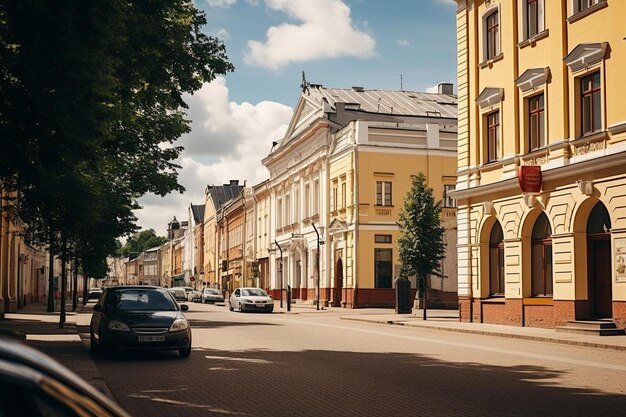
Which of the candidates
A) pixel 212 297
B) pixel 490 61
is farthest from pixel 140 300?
pixel 212 297

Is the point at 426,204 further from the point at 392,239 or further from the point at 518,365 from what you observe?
the point at 518,365

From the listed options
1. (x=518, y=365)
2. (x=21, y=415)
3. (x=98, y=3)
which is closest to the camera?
(x=21, y=415)

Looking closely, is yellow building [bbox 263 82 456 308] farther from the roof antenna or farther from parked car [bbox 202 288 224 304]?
parked car [bbox 202 288 224 304]

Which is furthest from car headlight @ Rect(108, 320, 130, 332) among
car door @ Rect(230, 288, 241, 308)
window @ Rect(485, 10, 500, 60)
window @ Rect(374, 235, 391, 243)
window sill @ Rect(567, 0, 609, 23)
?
window @ Rect(374, 235, 391, 243)

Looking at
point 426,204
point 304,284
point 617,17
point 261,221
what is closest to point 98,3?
point 617,17

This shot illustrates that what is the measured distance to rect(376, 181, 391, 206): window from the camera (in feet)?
168

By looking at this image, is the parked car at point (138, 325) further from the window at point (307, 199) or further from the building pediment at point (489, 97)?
the window at point (307, 199)

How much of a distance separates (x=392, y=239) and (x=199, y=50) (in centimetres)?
3282

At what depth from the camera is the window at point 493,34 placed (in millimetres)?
30547

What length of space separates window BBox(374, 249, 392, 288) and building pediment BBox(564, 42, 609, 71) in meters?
26.4

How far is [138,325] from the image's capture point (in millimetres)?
16578

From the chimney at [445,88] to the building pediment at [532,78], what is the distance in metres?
40.7

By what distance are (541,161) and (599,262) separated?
3901mm

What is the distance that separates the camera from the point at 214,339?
22.9m
